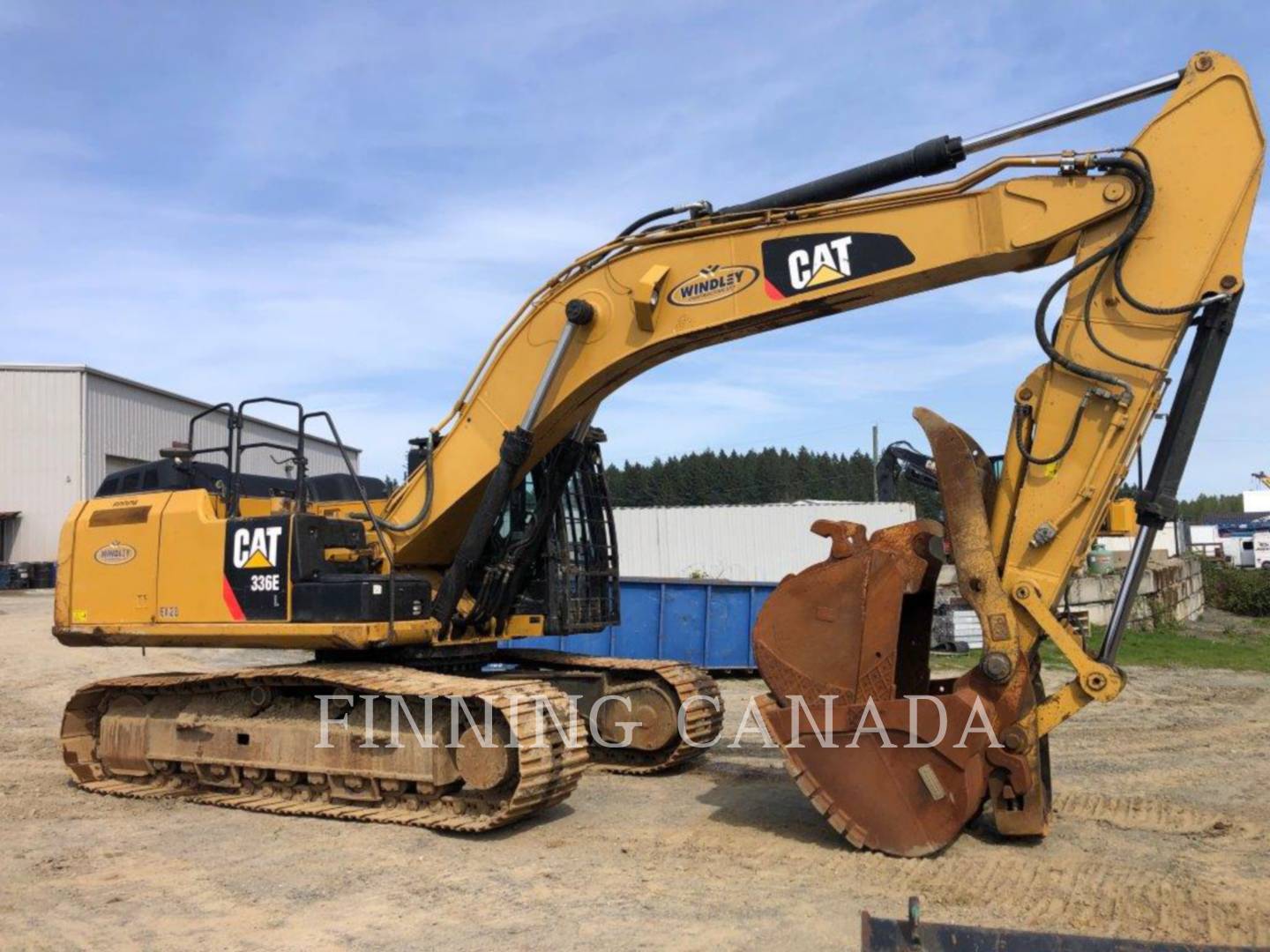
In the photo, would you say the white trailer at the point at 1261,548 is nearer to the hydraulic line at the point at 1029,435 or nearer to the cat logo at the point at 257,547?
the hydraulic line at the point at 1029,435

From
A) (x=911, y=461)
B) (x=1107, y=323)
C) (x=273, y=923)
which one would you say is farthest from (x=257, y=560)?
(x=1107, y=323)

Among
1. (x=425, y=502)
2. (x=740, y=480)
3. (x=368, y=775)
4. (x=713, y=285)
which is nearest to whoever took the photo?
(x=713, y=285)

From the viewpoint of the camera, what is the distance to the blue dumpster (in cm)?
1680

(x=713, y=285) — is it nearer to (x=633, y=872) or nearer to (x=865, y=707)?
(x=865, y=707)

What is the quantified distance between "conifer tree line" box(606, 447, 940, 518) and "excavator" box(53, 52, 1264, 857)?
2939 inches

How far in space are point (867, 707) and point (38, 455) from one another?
109 ft

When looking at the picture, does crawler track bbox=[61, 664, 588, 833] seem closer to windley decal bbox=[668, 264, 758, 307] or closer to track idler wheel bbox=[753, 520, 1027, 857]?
track idler wheel bbox=[753, 520, 1027, 857]

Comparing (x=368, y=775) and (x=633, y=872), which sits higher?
(x=368, y=775)

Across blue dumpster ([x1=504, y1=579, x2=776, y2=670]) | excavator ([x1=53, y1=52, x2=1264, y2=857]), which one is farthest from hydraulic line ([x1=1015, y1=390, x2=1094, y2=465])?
blue dumpster ([x1=504, y1=579, x2=776, y2=670])

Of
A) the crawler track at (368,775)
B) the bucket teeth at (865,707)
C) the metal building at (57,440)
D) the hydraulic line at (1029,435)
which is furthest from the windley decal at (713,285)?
the metal building at (57,440)

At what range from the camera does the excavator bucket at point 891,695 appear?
620 centimetres

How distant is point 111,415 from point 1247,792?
32.8 m

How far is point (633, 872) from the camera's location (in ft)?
20.9

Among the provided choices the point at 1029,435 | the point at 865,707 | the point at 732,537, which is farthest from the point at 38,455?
the point at 1029,435
